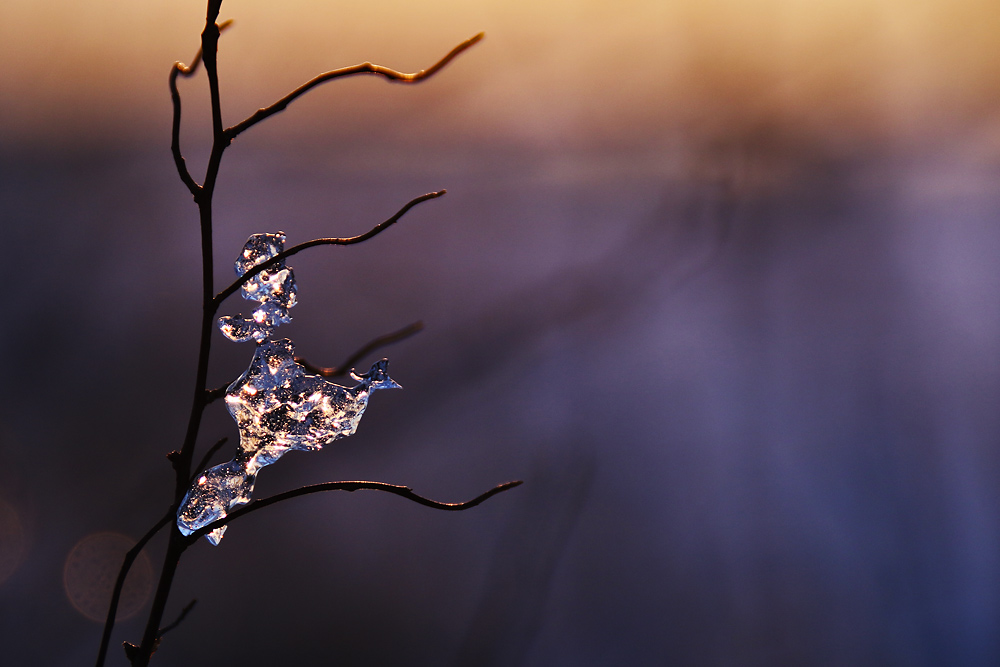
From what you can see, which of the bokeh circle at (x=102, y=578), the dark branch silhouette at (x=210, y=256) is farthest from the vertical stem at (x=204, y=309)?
the bokeh circle at (x=102, y=578)

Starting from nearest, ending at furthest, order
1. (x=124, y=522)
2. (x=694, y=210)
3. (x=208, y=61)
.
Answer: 1. (x=208, y=61)
2. (x=124, y=522)
3. (x=694, y=210)

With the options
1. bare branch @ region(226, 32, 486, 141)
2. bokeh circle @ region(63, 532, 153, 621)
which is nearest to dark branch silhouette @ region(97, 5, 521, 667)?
bare branch @ region(226, 32, 486, 141)

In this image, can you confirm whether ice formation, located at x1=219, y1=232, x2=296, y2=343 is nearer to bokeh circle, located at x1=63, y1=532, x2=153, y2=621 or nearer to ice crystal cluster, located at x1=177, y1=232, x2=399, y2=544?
ice crystal cluster, located at x1=177, y1=232, x2=399, y2=544

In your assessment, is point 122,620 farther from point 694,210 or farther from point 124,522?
point 694,210

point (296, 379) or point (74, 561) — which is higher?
point (296, 379)

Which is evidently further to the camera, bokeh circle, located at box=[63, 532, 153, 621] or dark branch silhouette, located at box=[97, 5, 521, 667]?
bokeh circle, located at box=[63, 532, 153, 621]

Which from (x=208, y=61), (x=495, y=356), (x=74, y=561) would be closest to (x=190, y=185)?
(x=208, y=61)

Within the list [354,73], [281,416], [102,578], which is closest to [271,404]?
[281,416]

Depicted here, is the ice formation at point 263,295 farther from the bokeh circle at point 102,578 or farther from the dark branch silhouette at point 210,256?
the bokeh circle at point 102,578
